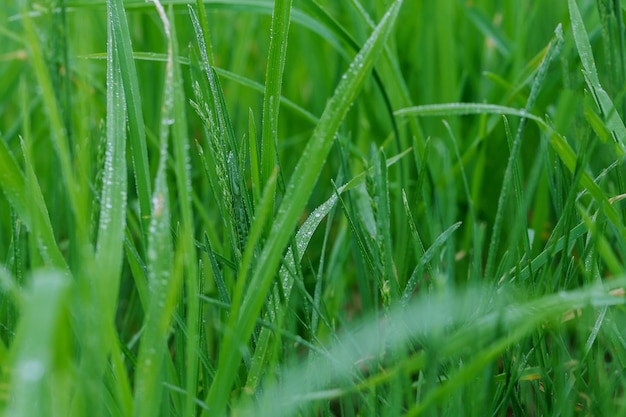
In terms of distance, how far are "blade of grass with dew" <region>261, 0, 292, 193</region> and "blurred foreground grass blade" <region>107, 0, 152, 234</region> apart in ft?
0.43

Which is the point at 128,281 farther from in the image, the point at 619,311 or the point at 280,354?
the point at 619,311

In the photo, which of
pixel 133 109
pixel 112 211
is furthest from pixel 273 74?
pixel 112 211

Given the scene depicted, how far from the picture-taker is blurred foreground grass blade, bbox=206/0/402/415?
27.9 inches

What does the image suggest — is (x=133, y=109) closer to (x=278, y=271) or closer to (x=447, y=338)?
(x=278, y=271)

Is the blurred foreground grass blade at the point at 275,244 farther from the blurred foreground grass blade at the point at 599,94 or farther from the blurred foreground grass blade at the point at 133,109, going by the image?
the blurred foreground grass blade at the point at 599,94

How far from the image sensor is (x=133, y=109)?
0.85 m

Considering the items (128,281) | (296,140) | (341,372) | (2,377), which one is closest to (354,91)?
(341,372)

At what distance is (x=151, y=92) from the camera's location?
1.69 metres

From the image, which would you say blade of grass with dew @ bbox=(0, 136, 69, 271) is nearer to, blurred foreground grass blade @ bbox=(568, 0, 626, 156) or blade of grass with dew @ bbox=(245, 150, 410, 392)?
blade of grass with dew @ bbox=(245, 150, 410, 392)

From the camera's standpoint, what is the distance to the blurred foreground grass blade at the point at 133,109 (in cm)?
83

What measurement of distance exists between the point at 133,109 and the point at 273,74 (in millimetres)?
157

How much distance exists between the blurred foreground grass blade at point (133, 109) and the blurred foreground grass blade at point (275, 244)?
0.17 meters

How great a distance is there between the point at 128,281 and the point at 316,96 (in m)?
0.64

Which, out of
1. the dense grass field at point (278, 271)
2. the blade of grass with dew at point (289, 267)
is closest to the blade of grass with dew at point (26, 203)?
the dense grass field at point (278, 271)
